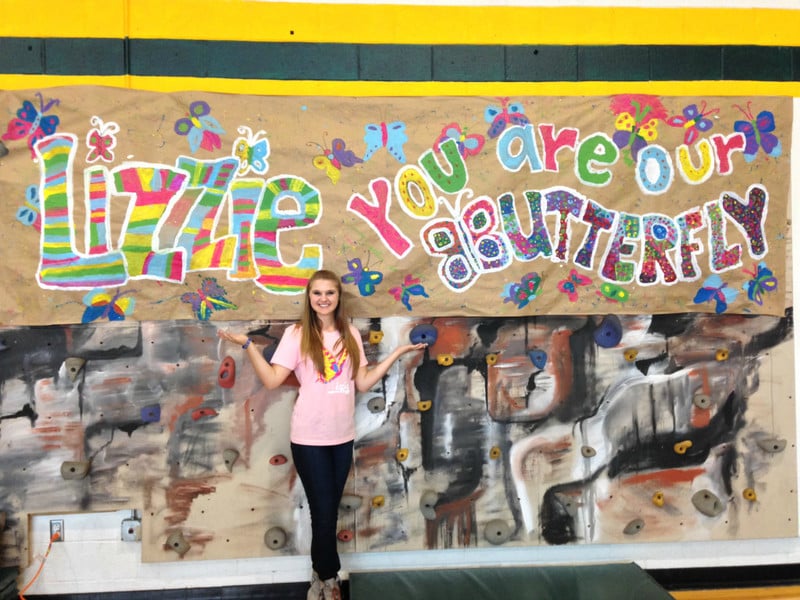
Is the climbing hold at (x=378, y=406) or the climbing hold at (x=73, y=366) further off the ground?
the climbing hold at (x=73, y=366)

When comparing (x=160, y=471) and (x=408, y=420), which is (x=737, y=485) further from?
(x=160, y=471)

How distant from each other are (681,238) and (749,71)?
777mm

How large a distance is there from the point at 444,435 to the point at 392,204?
3.11 feet

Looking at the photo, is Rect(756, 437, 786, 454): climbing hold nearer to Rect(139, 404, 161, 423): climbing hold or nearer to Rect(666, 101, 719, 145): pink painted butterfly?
Rect(666, 101, 719, 145): pink painted butterfly

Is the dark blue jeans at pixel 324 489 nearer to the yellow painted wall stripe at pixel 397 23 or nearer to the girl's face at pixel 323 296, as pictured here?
the girl's face at pixel 323 296

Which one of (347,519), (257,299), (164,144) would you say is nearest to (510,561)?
(347,519)

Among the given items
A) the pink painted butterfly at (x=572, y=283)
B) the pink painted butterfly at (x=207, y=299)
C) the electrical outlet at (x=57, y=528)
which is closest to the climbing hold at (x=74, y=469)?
the electrical outlet at (x=57, y=528)

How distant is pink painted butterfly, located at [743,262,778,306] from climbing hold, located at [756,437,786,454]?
1.89ft

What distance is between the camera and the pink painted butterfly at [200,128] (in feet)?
7.29

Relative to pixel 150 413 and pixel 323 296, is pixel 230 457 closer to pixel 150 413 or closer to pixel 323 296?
pixel 150 413

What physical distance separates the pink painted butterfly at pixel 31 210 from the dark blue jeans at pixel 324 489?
1290mm

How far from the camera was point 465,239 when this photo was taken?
231cm

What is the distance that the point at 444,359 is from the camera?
233cm

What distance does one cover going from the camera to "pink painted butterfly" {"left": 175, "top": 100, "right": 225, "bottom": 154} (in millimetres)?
2223
